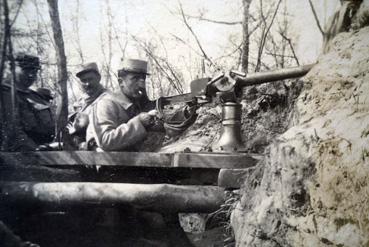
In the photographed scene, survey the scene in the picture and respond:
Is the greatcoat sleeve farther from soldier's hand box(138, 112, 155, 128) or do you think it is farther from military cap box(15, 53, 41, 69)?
military cap box(15, 53, 41, 69)

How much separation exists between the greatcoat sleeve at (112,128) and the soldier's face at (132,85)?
0.87 ft

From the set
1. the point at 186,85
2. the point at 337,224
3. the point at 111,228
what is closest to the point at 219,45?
the point at 186,85

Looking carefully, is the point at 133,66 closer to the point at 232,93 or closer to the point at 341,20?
the point at 232,93

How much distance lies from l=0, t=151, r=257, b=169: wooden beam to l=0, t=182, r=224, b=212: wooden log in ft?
0.80

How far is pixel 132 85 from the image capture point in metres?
3.97

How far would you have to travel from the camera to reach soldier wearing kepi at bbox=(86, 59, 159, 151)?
3.51 metres

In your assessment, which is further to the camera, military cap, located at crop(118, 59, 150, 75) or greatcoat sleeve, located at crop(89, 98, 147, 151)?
military cap, located at crop(118, 59, 150, 75)

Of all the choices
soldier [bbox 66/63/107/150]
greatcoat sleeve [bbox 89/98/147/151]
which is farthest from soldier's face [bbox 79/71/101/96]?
greatcoat sleeve [bbox 89/98/147/151]

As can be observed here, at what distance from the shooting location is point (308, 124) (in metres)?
1.94

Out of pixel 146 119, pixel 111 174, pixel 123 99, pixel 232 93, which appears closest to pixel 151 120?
pixel 146 119

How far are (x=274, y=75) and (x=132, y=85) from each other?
1680 mm

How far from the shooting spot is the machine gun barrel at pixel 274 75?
2750mm

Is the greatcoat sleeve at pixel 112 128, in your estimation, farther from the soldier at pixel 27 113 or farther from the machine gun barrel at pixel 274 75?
the machine gun barrel at pixel 274 75

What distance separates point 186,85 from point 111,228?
294cm
